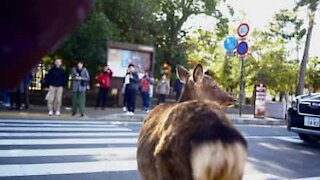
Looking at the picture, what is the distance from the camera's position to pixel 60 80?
42.2 ft

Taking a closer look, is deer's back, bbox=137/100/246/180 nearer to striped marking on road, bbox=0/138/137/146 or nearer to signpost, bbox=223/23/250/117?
striped marking on road, bbox=0/138/137/146

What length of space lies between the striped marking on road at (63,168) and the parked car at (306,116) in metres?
4.68

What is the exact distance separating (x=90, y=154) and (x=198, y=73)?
3989mm

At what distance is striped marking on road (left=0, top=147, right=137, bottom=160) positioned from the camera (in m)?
6.80

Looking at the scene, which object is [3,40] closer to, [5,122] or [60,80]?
[5,122]

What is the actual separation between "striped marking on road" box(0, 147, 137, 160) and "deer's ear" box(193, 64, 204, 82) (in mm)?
3587

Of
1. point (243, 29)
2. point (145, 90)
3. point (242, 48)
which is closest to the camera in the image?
point (145, 90)

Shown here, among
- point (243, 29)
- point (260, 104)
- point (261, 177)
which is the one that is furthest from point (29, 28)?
point (260, 104)

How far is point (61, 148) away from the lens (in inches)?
297

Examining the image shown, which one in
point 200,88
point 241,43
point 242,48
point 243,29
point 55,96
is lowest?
point 55,96

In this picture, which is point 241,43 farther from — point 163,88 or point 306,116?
point 306,116

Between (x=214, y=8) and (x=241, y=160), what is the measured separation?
23.2 meters

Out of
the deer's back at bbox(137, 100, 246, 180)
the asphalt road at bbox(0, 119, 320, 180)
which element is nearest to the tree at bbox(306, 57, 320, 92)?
the asphalt road at bbox(0, 119, 320, 180)

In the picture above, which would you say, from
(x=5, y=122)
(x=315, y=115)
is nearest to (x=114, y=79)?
(x=5, y=122)
